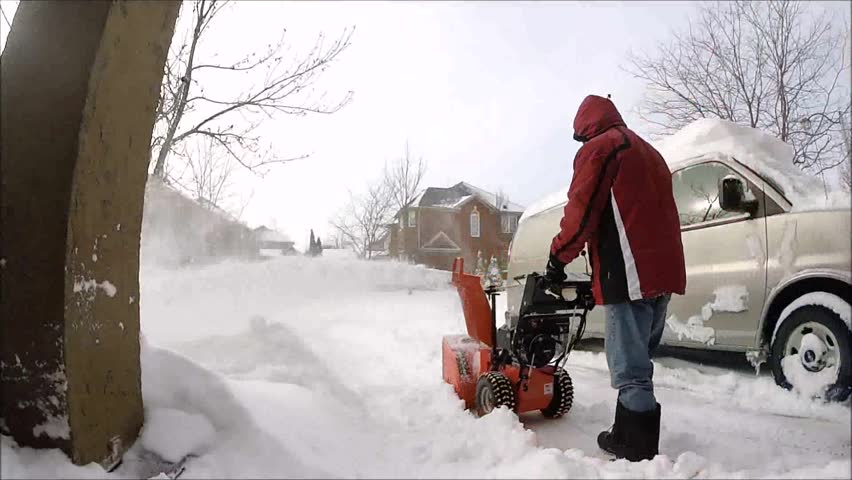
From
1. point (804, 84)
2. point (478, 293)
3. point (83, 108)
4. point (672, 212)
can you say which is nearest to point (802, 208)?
point (672, 212)

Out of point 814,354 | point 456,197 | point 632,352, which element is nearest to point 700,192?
point 814,354

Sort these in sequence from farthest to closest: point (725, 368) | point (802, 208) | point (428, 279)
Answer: point (428, 279), point (725, 368), point (802, 208)

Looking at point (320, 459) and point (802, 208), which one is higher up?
point (802, 208)

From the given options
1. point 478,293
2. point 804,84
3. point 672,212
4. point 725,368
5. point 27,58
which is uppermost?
point 804,84

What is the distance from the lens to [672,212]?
2.71 m

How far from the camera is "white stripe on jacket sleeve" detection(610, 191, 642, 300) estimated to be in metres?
2.56

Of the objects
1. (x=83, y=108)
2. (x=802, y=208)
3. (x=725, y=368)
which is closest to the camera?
(x=83, y=108)

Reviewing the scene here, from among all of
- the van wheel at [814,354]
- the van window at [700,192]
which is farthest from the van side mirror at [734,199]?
the van wheel at [814,354]

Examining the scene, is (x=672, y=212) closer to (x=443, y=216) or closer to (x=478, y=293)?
(x=478, y=293)

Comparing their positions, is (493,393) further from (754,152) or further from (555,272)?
(754,152)

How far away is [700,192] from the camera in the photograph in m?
4.52

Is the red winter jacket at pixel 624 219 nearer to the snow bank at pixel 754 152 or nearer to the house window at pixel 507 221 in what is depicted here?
→ the snow bank at pixel 754 152

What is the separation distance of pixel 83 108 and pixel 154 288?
775 cm

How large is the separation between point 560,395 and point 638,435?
2.92 feet
